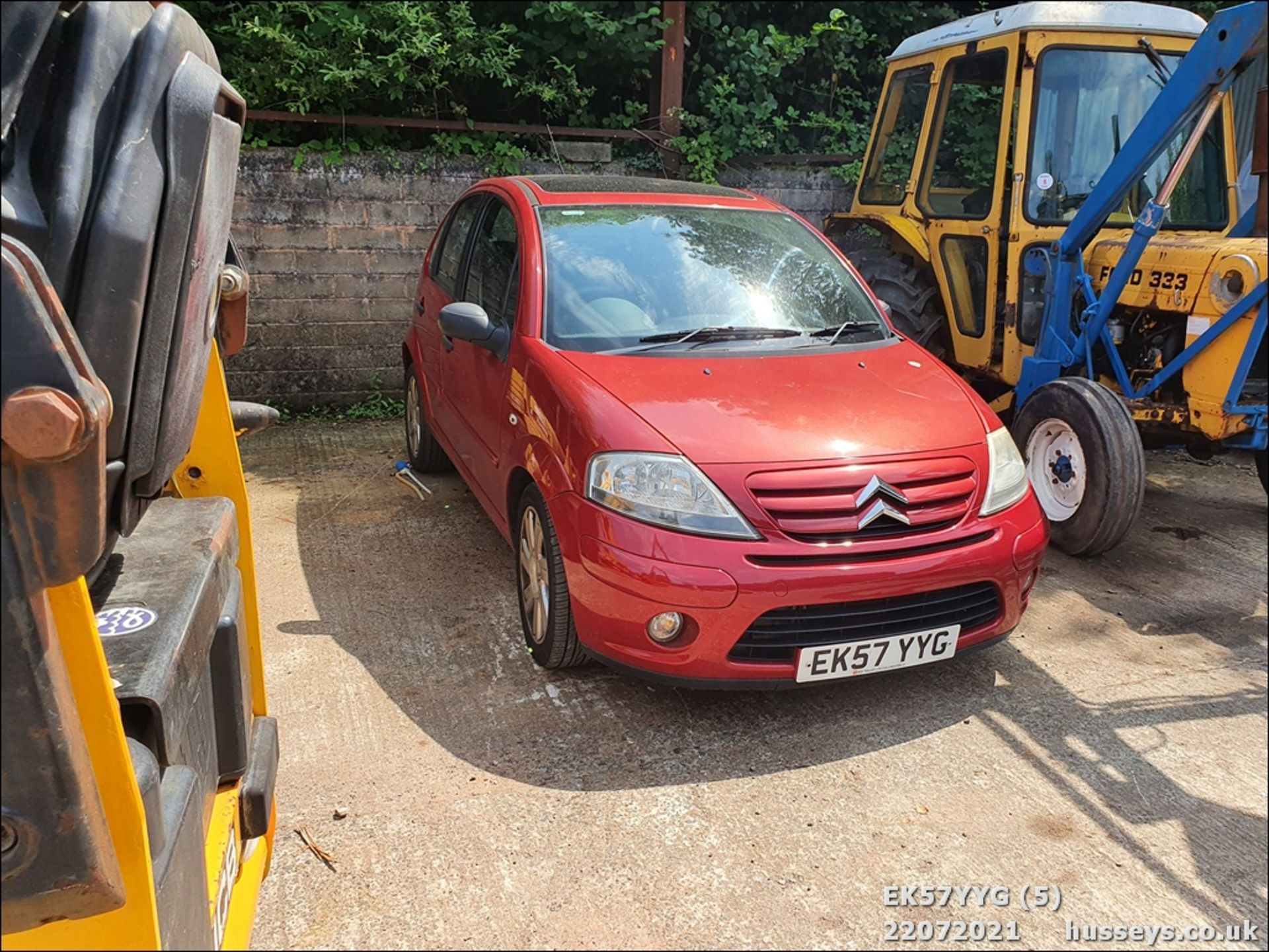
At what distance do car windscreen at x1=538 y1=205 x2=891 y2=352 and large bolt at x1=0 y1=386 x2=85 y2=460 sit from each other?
8.36 ft

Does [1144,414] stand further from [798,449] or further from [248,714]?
[248,714]

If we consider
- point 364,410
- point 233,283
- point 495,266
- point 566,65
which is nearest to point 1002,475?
point 495,266

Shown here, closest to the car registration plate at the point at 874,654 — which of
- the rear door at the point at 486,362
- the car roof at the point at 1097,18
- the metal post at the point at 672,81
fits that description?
the rear door at the point at 486,362

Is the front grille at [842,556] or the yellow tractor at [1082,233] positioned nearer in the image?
the front grille at [842,556]

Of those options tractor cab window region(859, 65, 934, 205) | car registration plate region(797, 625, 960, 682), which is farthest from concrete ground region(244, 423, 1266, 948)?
tractor cab window region(859, 65, 934, 205)

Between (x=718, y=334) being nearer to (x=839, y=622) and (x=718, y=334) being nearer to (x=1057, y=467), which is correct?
(x=839, y=622)

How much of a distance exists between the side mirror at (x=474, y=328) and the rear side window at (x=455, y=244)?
0.98 meters

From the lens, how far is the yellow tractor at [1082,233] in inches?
165

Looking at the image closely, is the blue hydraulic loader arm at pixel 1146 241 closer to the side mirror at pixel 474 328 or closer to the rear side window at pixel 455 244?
the side mirror at pixel 474 328

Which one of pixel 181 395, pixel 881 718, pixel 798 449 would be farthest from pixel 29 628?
pixel 881 718

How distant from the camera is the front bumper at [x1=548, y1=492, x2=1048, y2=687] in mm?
2809

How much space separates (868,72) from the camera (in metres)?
8.64

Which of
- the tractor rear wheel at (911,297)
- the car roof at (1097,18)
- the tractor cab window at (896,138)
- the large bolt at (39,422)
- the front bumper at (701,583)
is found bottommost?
the front bumper at (701,583)

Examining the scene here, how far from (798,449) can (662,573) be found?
0.59 metres
